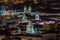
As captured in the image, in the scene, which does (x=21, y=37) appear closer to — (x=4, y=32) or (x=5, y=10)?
(x=4, y=32)

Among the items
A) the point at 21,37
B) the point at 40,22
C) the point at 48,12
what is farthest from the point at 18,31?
the point at 48,12

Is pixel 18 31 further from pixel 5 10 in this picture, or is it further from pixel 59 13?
pixel 59 13

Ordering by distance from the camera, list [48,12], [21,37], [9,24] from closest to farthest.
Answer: [21,37], [9,24], [48,12]

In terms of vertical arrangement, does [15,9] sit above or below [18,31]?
above

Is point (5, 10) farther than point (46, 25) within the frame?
Yes

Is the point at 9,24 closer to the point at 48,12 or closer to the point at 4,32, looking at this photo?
the point at 4,32

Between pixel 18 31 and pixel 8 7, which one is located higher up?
pixel 8 7

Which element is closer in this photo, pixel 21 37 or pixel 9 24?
pixel 21 37

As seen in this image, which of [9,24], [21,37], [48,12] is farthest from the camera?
[48,12]

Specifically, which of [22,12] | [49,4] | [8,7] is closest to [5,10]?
[8,7]
